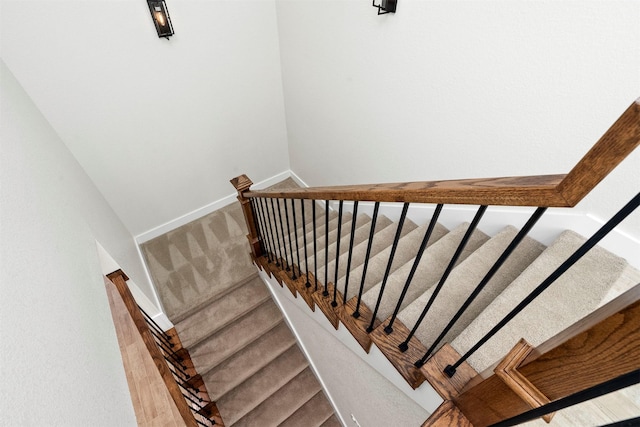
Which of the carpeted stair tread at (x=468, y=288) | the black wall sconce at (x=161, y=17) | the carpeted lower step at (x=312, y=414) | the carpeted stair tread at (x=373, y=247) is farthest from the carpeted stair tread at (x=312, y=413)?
the black wall sconce at (x=161, y=17)

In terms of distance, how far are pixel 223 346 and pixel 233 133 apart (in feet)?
8.60

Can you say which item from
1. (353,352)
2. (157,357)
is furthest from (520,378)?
(157,357)

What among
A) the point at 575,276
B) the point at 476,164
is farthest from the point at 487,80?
the point at 575,276

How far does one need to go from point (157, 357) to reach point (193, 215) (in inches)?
106

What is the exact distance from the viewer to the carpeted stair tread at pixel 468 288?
4.34 feet

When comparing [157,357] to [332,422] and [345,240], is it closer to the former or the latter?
[345,240]

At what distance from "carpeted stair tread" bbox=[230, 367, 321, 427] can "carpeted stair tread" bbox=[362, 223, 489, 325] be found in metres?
2.25

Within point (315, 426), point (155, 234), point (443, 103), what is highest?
point (443, 103)

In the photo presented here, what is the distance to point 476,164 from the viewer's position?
198 cm

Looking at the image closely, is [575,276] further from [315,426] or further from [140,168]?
[140,168]

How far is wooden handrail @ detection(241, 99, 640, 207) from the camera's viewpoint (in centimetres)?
44

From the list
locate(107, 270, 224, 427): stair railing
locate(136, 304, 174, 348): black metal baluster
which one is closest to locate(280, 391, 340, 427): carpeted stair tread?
locate(107, 270, 224, 427): stair railing

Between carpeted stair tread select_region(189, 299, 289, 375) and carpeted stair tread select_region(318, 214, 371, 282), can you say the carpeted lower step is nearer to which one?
carpeted stair tread select_region(189, 299, 289, 375)

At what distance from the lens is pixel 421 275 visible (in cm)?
182
